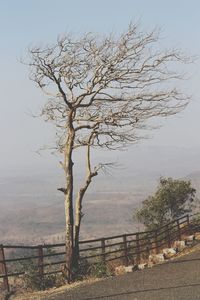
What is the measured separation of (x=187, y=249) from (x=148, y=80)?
26.1 ft

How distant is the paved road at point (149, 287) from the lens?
13.2 metres

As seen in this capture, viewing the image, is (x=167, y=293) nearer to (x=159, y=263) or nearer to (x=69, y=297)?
(x=69, y=297)

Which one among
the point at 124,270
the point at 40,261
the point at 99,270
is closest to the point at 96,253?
the point at 124,270

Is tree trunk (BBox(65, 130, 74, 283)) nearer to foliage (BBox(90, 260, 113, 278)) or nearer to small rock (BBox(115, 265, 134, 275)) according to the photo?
foliage (BBox(90, 260, 113, 278))

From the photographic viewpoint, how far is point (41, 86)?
62.3 feet

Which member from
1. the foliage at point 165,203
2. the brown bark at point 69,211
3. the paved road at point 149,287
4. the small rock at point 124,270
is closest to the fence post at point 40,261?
the brown bark at point 69,211

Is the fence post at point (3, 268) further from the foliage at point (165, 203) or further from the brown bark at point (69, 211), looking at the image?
the foliage at point (165, 203)

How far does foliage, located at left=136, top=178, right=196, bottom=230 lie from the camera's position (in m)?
43.1

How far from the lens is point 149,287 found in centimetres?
1424

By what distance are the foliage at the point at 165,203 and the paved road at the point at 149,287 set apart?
84.9 ft

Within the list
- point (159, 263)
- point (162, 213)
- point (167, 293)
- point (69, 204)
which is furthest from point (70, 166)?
point (162, 213)

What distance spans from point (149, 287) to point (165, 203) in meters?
29.4

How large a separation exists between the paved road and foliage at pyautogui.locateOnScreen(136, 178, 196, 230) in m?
25.9

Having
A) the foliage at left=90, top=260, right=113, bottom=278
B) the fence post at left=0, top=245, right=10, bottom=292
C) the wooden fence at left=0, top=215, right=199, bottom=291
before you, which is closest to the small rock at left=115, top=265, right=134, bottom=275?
the foliage at left=90, top=260, right=113, bottom=278
